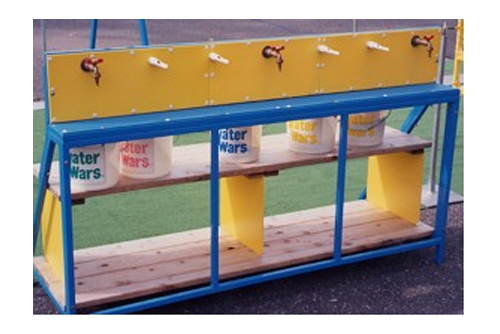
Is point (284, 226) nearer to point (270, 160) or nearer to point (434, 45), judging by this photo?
point (270, 160)

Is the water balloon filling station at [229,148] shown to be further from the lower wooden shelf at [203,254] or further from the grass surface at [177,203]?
the grass surface at [177,203]

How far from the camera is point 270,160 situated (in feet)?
14.8

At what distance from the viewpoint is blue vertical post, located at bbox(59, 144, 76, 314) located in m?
3.76

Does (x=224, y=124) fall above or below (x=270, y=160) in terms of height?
above

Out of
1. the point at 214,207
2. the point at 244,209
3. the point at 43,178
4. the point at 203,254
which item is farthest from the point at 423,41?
the point at 43,178

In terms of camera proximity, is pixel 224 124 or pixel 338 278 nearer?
pixel 224 124

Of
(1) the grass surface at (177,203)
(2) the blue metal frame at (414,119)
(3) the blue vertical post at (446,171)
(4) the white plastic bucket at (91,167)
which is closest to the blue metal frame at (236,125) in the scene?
(3) the blue vertical post at (446,171)

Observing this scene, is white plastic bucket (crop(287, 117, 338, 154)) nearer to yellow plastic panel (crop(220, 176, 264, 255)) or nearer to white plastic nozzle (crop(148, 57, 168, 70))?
yellow plastic panel (crop(220, 176, 264, 255))


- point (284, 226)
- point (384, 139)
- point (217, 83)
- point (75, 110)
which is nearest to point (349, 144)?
point (384, 139)

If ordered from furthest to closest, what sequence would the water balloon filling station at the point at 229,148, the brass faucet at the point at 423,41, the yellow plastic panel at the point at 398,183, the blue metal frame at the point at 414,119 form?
the blue metal frame at the point at 414,119
the yellow plastic panel at the point at 398,183
the brass faucet at the point at 423,41
the water balloon filling station at the point at 229,148

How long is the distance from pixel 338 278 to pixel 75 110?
1.79 metres

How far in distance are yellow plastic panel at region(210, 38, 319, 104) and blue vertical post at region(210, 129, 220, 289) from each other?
0.25 metres

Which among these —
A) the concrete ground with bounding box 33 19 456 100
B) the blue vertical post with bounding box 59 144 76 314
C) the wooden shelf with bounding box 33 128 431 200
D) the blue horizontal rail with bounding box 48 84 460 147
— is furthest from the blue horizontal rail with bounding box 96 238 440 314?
the concrete ground with bounding box 33 19 456 100

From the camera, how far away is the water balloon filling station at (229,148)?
3918 millimetres
